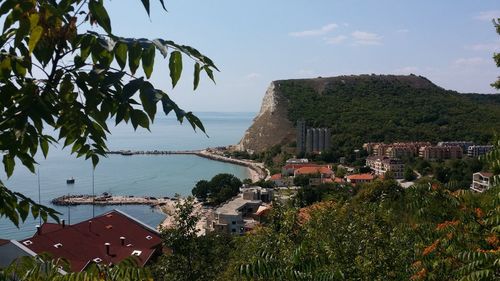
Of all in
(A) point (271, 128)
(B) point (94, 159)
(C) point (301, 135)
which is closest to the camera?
(B) point (94, 159)

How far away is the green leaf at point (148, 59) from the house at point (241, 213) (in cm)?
2471

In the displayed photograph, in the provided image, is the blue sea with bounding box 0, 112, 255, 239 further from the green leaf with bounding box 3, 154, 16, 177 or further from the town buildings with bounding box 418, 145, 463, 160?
the green leaf with bounding box 3, 154, 16, 177

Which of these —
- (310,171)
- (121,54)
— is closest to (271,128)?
(310,171)

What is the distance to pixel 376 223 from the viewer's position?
19.5 ft

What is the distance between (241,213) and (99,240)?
1648 cm

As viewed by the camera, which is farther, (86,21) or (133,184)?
(133,184)

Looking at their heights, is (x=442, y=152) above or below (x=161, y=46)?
below

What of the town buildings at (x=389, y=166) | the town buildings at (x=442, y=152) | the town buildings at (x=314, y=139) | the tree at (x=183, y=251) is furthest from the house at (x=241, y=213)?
the town buildings at (x=314, y=139)

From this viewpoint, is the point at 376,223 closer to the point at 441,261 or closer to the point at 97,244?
the point at 441,261

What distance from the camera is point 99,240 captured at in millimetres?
19109

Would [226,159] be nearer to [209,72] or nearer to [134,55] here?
[209,72]

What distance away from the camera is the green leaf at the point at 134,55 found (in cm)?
122

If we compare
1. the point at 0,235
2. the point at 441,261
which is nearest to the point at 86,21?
the point at 441,261

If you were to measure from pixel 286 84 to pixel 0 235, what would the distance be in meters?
72.7
